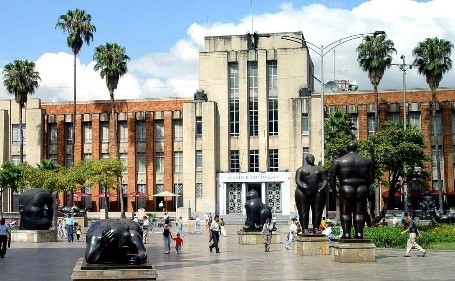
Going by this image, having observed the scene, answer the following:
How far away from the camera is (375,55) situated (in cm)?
6862

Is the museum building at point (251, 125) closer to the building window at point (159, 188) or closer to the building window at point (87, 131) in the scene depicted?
the building window at point (159, 188)

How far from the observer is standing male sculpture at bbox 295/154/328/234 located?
26328 mm

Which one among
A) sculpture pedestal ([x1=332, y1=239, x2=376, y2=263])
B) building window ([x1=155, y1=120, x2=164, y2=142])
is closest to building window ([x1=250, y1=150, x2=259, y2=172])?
building window ([x1=155, y1=120, x2=164, y2=142])

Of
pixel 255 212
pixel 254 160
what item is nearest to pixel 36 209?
pixel 255 212

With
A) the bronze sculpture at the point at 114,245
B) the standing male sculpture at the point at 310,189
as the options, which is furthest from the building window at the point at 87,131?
the bronze sculpture at the point at 114,245

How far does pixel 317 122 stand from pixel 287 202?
27.3 ft

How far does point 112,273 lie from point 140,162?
65.3 meters

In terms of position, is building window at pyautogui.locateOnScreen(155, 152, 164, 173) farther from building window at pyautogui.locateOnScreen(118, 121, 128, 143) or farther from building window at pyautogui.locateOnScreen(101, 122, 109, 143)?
building window at pyautogui.locateOnScreen(101, 122, 109, 143)

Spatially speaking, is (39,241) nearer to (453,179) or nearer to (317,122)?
(317,122)

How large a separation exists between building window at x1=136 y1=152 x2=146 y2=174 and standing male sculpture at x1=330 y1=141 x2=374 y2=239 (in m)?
57.3

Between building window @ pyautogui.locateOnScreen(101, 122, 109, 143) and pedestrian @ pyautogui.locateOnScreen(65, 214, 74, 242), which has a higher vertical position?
building window @ pyautogui.locateOnScreen(101, 122, 109, 143)

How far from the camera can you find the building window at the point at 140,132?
79.4m

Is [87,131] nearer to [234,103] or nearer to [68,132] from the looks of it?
[68,132]

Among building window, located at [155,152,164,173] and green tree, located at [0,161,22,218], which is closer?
green tree, located at [0,161,22,218]
